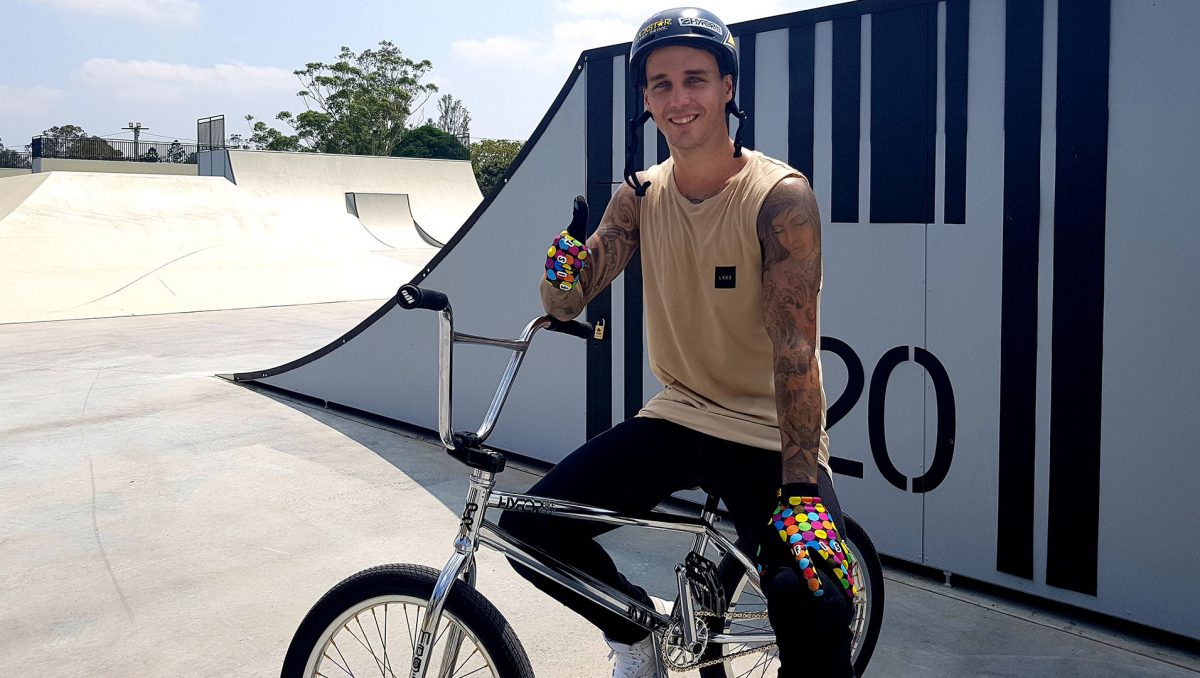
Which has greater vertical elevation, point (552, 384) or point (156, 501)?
point (552, 384)

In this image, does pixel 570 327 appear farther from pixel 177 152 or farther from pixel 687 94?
pixel 177 152

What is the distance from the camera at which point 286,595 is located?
3.46 m

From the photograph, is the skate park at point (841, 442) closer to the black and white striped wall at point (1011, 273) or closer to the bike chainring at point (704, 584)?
the black and white striped wall at point (1011, 273)

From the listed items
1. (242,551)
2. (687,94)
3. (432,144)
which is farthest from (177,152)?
(687,94)

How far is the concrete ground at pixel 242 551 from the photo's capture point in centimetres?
296

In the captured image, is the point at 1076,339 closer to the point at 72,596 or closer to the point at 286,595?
the point at 286,595

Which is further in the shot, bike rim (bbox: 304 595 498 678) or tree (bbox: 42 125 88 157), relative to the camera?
tree (bbox: 42 125 88 157)

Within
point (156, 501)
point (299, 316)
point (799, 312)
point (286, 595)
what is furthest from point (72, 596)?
point (299, 316)

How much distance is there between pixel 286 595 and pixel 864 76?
115 inches

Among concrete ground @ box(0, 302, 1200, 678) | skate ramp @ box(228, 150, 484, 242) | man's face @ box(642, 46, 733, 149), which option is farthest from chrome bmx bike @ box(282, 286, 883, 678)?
skate ramp @ box(228, 150, 484, 242)

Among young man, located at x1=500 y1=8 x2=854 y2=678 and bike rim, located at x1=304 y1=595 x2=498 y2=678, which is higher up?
young man, located at x1=500 y1=8 x2=854 y2=678

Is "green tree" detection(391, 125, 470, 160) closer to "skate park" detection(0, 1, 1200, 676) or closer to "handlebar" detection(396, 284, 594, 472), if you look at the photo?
"skate park" detection(0, 1, 1200, 676)

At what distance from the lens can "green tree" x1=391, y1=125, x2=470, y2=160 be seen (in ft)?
142

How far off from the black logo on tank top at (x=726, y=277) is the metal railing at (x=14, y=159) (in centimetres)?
4204
